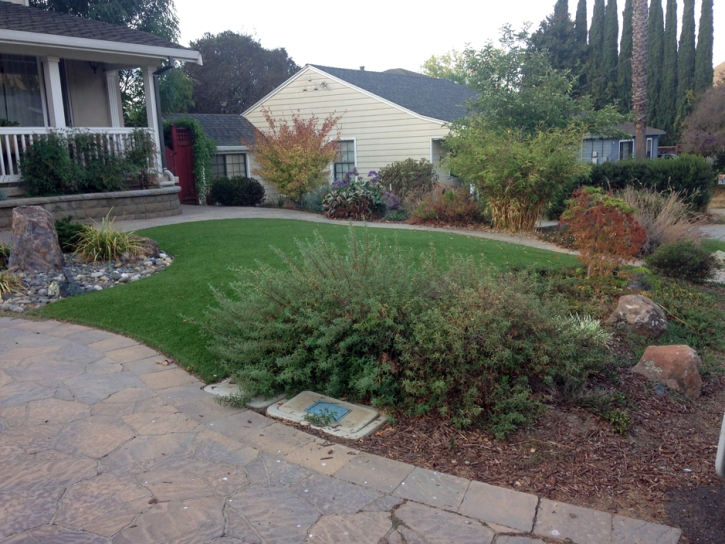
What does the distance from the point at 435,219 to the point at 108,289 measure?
7471mm

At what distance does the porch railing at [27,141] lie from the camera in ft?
35.6

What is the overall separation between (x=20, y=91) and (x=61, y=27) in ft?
5.53

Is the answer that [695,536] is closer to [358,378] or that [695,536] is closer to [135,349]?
[358,378]

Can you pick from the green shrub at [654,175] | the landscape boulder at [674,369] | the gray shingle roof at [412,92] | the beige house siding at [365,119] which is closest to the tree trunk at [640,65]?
the green shrub at [654,175]

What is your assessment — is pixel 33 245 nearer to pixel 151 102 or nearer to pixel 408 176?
pixel 151 102

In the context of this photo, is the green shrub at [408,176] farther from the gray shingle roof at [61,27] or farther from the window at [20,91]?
the window at [20,91]

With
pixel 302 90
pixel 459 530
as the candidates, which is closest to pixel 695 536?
pixel 459 530

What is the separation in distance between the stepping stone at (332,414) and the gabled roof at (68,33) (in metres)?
9.70

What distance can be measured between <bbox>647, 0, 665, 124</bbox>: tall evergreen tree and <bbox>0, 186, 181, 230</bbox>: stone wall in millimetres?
28492

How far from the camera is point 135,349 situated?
16.4 ft

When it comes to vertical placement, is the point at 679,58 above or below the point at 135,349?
above

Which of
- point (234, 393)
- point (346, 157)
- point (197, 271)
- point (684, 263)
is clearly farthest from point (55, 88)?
point (684, 263)

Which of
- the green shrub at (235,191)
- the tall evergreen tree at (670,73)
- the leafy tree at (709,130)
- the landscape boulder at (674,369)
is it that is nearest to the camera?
the landscape boulder at (674,369)

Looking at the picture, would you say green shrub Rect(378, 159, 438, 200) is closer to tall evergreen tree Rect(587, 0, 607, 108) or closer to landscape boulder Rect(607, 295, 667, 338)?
landscape boulder Rect(607, 295, 667, 338)
